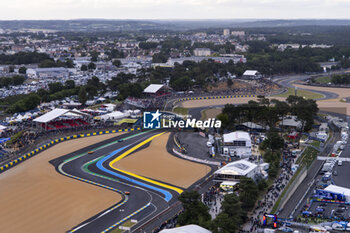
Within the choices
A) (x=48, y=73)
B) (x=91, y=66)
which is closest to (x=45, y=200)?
(x=48, y=73)

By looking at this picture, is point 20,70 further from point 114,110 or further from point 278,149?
point 278,149

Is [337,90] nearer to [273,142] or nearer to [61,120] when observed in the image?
[273,142]

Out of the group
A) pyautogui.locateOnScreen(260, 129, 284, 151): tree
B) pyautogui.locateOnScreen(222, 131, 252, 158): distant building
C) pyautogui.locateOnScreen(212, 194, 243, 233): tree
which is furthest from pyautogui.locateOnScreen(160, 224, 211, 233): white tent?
pyautogui.locateOnScreen(260, 129, 284, 151): tree

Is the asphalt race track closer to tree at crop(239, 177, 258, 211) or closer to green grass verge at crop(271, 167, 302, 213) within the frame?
tree at crop(239, 177, 258, 211)

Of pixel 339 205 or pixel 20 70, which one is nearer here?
pixel 339 205

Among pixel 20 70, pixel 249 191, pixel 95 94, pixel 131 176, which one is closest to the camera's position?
pixel 249 191

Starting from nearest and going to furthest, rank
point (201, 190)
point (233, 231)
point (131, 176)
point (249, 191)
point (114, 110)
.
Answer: point (233, 231)
point (249, 191)
point (201, 190)
point (131, 176)
point (114, 110)

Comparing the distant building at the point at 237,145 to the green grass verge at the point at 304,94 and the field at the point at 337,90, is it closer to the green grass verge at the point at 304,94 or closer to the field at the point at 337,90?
the green grass verge at the point at 304,94

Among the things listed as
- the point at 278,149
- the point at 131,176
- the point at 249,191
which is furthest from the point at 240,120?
the point at 249,191
